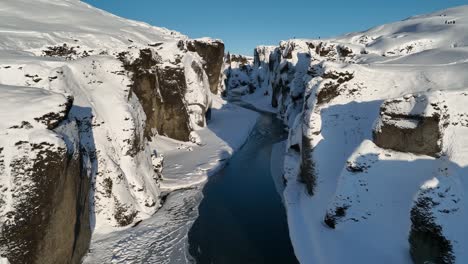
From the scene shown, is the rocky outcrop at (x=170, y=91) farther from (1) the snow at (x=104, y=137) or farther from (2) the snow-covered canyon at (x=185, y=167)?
(1) the snow at (x=104, y=137)

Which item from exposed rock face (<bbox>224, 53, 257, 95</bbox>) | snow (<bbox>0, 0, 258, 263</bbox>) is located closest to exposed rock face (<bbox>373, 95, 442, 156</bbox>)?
snow (<bbox>0, 0, 258, 263</bbox>)

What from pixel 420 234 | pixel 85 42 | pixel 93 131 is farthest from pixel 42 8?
pixel 420 234

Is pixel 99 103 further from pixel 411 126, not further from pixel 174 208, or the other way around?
pixel 411 126

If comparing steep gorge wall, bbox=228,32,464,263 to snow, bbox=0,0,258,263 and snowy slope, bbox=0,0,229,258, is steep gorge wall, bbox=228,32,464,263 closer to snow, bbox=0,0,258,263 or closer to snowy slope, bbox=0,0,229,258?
snow, bbox=0,0,258,263

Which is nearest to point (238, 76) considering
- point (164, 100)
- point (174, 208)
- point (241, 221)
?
point (164, 100)

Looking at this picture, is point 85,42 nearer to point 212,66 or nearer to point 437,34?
point 212,66

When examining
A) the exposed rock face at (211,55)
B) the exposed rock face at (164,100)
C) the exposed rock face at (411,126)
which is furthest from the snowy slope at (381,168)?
the exposed rock face at (211,55)
